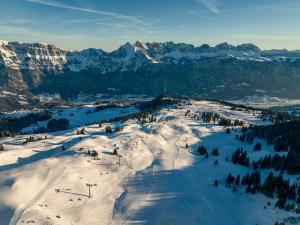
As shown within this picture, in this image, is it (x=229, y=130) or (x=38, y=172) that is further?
(x=229, y=130)

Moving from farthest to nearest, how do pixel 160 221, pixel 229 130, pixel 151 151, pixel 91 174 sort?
pixel 229 130 → pixel 151 151 → pixel 91 174 → pixel 160 221

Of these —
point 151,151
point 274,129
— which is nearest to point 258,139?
point 274,129

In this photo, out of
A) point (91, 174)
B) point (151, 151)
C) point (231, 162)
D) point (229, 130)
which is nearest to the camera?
point (91, 174)

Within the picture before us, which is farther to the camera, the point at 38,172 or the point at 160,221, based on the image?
the point at 38,172

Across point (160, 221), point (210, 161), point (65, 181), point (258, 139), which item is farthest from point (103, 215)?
point (258, 139)

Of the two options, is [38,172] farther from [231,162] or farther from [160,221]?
[231,162]

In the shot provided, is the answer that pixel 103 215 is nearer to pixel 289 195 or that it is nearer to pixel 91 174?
pixel 91 174
